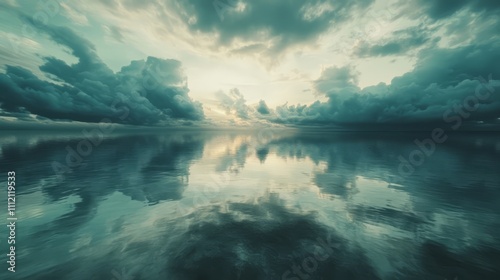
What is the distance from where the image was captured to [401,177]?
118 ft

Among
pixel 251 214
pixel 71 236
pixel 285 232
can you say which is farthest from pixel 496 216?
pixel 71 236

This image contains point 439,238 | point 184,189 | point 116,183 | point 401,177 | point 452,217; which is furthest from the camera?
point 401,177

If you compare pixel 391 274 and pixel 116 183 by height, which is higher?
pixel 391 274

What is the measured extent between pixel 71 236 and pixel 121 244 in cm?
421

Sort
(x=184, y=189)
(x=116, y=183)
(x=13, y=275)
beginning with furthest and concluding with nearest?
(x=116, y=183)
(x=184, y=189)
(x=13, y=275)

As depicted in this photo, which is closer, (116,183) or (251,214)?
(251,214)

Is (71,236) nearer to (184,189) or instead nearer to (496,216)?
(184,189)

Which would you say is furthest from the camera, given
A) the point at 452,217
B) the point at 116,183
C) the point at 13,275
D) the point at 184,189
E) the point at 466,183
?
the point at 466,183

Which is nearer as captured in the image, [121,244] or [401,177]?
[121,244]

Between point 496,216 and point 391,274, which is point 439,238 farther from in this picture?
point 496,216

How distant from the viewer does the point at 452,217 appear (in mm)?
19172

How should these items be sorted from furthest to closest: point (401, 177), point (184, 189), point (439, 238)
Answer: point (401, 177)
point (184, 189)
point (439, 238)

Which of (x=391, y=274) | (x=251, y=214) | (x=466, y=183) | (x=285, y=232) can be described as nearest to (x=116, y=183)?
(x=251, y=214)

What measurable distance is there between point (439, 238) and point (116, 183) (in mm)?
35902
